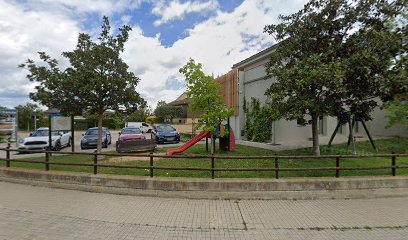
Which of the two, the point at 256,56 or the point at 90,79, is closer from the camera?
the point at 90,79

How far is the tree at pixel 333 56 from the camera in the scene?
23.4ft

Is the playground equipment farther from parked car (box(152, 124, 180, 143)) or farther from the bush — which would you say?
parked car (box(152, 124, 180, 143))

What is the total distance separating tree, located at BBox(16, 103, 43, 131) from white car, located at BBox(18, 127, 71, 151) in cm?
3079

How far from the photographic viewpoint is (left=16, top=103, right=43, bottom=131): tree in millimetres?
40250

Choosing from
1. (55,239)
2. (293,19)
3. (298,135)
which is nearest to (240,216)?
(55,239)

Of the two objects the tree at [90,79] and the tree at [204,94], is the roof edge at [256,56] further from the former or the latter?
the tree at [90,79]

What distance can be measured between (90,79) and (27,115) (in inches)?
1601

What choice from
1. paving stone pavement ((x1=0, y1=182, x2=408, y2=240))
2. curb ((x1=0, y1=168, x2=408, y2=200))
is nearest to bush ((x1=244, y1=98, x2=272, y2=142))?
curb ((x1=0, y1=168, x2=408, y2=200))

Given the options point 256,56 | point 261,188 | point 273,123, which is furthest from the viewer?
point 256,56

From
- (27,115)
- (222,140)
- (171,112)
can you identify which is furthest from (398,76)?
(27,115)

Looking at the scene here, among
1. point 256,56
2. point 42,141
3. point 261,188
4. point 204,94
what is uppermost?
point 256,56

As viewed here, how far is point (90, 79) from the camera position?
9.18 metres

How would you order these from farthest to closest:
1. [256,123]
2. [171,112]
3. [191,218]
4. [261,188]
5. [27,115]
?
[171,112] < [27,115] < [256,123] < [261,188] < [191,218]

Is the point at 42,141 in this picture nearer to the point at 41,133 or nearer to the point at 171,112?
the point at 41,133
